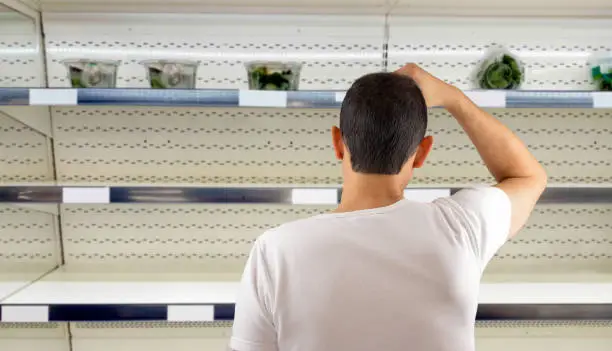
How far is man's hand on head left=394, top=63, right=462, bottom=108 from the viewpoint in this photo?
1161 millimetres

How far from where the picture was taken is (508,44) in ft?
7.66

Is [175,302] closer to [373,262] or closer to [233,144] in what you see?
[233,144]

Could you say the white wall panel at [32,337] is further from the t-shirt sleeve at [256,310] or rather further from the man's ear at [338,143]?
the man's ear at [338,143]

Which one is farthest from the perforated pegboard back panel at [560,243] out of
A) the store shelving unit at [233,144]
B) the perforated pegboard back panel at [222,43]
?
the perforated pegboard back panel at [222,43]

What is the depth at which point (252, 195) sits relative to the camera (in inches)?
72.0

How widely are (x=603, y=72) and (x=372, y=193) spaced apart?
168cm

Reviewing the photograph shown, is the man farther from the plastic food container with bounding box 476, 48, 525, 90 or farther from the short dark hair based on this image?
the plastic food container with bounding box 476, 48, 525, 90

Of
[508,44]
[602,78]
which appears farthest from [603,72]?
[508,44]

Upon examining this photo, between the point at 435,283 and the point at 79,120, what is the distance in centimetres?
198

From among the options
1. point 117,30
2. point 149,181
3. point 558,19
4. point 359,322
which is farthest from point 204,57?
point 359,322

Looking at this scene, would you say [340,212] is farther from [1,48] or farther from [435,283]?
[1,48]

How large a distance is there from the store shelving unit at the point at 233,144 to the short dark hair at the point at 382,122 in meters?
1.34

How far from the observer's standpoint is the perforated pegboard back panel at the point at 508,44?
2316 millimetres

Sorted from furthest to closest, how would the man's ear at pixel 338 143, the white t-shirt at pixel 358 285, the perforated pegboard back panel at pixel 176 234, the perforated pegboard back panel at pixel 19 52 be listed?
1. the perforated pegboard back panel at pixel 176 234
2. the perforated pegboard back panel at pixel 19 52
3. the man's ear at pixel 338 143
4. the white t-shirt at pixel 358 285
